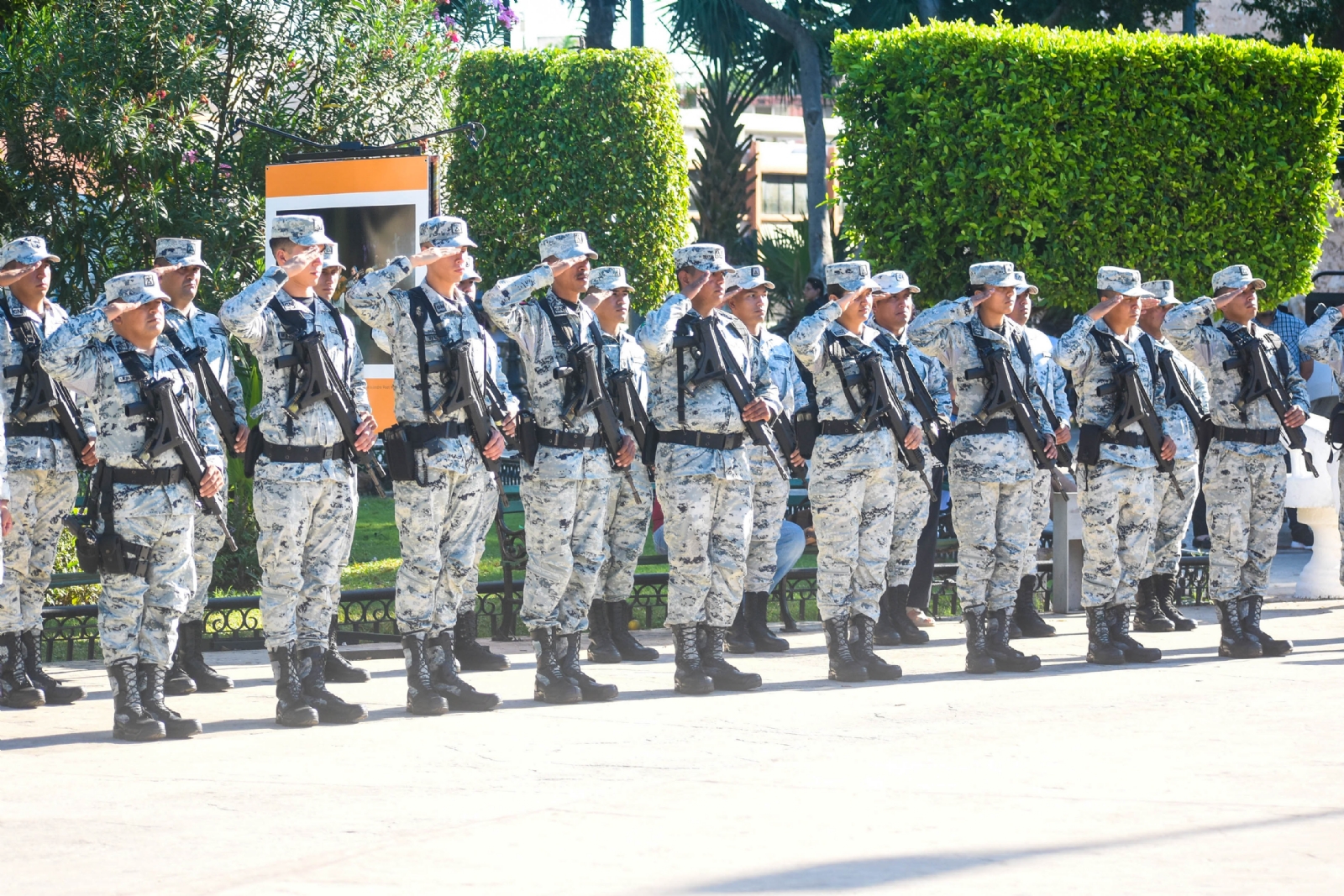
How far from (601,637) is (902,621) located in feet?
6.45

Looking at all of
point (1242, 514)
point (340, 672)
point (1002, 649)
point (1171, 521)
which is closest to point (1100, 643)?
point (1002, 649)

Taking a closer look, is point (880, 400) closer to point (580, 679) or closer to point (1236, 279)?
point (580, 679)

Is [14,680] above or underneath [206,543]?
underneath

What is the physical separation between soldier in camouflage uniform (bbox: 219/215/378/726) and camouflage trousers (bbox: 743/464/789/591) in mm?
2803

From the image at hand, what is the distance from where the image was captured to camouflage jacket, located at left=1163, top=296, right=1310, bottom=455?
988cm

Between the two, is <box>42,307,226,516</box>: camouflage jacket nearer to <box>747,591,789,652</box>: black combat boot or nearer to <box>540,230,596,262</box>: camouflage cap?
<box>540,230,596,262</box>: camouflage cap

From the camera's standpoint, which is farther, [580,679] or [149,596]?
[580,679]

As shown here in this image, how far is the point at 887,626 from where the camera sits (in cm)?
1027

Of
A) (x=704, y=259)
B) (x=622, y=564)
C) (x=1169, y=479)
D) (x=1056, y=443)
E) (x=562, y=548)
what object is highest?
(x=704, y=259)

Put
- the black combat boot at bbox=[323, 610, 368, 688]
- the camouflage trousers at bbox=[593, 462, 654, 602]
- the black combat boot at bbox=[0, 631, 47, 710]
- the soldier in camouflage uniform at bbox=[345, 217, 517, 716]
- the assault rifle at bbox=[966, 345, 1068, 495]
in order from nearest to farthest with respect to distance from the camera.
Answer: the soldier in camouflage uniform at bbox=[345, 217, 517, 716], the black combat boot at bbox=[0, 631, 47, 710], the black combat boot at bbox=[323, 610, 368, 688], the assault rifle at bbox=[966, 345, 1068, 495], the camouflage trousers at bbox=[593, 462, 654, 602]

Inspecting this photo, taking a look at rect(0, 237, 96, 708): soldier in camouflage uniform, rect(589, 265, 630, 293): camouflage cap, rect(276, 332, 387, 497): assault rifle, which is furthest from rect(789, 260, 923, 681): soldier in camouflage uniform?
rect(0, 237, 96, 708): soldier in camouflage uniform

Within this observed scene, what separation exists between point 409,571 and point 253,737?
1.00 m

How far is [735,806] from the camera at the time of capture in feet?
18.9

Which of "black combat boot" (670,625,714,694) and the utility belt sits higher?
the utility belt
